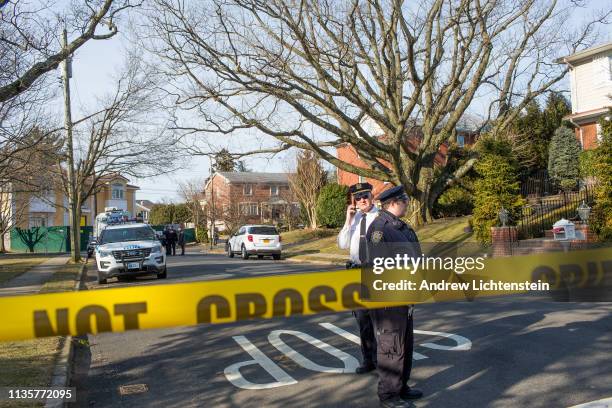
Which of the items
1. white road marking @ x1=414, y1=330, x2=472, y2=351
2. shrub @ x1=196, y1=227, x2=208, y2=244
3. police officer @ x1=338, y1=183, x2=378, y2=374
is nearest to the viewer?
police officer @ x1=338, y1=183, x2=378, y2=374

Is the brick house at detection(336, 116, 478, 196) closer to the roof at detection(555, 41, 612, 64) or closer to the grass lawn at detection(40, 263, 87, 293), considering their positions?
the roof at detection(555, 41, 612, 64)

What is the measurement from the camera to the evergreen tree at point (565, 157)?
2964 cm

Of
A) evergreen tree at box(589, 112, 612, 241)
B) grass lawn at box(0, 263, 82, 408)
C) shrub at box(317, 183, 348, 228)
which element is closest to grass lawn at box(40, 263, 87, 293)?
grass lawn at box(0, 263, 82, 408)

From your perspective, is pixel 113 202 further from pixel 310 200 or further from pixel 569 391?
pixel 569 391

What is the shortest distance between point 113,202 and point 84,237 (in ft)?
107

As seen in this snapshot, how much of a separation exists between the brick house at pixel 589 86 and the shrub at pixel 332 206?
18.4 m

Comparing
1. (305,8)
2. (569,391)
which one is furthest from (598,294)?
(305,8)

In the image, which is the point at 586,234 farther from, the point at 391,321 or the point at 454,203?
the point at 454,203

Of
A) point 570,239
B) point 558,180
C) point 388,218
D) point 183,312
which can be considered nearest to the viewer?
point 183,312

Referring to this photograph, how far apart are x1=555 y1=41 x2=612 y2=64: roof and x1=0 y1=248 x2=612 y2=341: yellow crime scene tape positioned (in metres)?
27.1

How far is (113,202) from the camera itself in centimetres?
8375

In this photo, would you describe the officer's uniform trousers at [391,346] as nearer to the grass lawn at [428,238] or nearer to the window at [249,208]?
the grass lawn at [428,238]

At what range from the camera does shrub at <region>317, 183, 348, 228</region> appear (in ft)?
150

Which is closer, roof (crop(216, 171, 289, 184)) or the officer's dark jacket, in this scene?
the officer's dark jacket
